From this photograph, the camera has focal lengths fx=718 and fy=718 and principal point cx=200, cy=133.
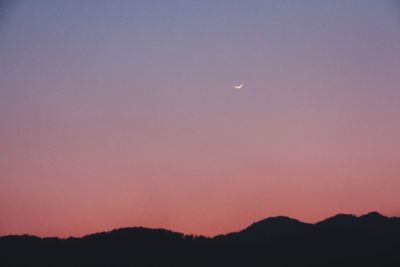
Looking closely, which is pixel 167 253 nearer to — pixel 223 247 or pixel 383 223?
pixel 223 247

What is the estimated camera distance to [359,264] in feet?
146

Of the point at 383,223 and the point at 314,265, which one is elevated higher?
the point at 383,223

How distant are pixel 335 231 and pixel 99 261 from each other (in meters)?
17.0

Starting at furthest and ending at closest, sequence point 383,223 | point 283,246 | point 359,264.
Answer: point 383,223, point 283,246, point 359,264

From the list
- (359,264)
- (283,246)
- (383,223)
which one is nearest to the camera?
(359,264)

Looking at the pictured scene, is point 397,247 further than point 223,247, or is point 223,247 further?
point 223,247

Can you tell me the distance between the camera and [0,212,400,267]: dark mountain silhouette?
48219mm

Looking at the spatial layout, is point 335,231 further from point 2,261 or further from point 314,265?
point 2,261

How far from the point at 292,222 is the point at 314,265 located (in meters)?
7.10

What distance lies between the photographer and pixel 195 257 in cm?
5006

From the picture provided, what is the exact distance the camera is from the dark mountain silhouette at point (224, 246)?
48.2m

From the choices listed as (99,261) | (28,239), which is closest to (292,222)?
(99,261)

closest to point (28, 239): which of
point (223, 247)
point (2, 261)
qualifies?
point (2, 261)

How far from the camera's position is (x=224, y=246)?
169 ft
